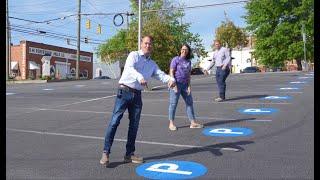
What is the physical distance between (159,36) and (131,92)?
1843 inches

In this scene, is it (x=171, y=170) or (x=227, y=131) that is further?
(x=227, y=131)

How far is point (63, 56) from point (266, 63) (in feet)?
90.2

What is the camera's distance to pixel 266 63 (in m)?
60.3

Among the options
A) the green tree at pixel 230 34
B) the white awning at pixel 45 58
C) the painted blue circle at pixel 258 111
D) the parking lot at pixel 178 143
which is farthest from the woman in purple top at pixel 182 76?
the green tree at pixel 230 34

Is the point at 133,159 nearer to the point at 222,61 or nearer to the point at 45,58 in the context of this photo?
the point at 222,61

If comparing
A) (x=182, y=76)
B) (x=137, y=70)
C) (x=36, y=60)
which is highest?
(x=36, y=60)

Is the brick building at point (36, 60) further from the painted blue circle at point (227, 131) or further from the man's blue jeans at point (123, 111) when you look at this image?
the man's blue jeans at point (123, 111)

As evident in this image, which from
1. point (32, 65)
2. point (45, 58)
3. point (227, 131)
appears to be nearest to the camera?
point (227, 131)

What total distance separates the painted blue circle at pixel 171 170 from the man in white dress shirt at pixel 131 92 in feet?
1.01

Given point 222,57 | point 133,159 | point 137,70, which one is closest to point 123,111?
point 137,70

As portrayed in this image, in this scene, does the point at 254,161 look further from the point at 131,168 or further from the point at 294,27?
the point at 294,27

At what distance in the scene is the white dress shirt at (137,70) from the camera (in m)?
6.97

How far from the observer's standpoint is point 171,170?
266 inches

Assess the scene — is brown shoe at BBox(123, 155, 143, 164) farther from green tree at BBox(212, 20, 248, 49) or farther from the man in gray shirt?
green tree at BBox(212, 20, 248, 49)
